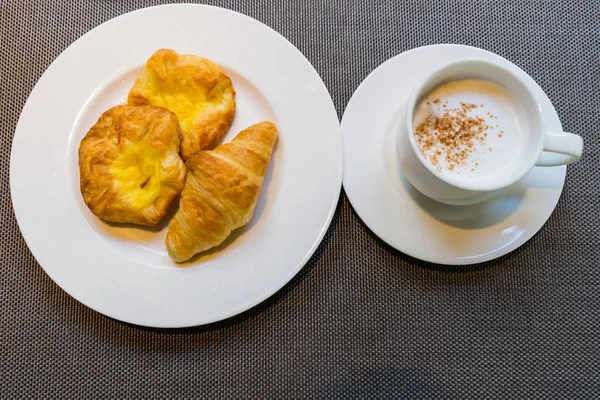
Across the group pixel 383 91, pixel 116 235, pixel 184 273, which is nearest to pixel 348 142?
pixel 383 91

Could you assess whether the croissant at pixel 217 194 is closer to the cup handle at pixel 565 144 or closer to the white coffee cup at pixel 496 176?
the white coffee cup at pixel 496 176

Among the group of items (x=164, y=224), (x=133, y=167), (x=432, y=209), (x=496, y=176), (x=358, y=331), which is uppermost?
(x=496, y=176)

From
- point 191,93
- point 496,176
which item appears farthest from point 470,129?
point 191,93

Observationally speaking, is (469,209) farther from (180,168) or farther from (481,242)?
(180,168)

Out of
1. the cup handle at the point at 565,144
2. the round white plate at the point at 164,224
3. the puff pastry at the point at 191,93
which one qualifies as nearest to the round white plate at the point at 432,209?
the round white plate at the point at 164,224

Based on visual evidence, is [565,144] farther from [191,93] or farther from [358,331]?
[191,93]

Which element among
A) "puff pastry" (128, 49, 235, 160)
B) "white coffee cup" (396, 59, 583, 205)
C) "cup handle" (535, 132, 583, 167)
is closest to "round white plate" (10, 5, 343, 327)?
"puff pastry" (128, 49, 235, 160)
